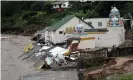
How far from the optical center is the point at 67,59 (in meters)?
38.3

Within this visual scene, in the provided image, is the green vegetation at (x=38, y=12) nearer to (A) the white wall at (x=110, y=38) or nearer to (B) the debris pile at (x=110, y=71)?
(A) the white wall at (x=110, y=38)

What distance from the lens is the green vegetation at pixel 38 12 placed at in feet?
226

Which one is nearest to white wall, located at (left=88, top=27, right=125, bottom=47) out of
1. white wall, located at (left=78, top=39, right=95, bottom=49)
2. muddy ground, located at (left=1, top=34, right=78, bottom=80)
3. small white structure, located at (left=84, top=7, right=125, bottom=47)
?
small white structure, located at (left=84, top=7, right=125, bottom=47)

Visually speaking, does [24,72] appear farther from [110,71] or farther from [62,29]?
[62,29]

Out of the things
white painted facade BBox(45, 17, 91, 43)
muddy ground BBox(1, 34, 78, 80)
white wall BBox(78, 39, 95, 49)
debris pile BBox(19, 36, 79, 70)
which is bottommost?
muddy ground BBox(1, 34, 78, 80)

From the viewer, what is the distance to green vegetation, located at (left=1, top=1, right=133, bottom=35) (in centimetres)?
6888

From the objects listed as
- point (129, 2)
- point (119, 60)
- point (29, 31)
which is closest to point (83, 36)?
point (119, 60)

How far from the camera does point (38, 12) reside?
9294 centimetres

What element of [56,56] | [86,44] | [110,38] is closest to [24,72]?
[56,56]

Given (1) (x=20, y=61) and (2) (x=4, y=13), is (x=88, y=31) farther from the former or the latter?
(2) (x=4, y=13)

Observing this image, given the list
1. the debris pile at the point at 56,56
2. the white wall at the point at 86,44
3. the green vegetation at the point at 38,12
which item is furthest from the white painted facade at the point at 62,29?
the green vegetation at the point at 38,12

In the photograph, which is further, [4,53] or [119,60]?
[4,53]

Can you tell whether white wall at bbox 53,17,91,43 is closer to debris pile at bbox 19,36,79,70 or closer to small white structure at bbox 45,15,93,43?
small white structure at bbox 45,15,93,43

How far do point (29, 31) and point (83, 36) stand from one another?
38.7 meters
